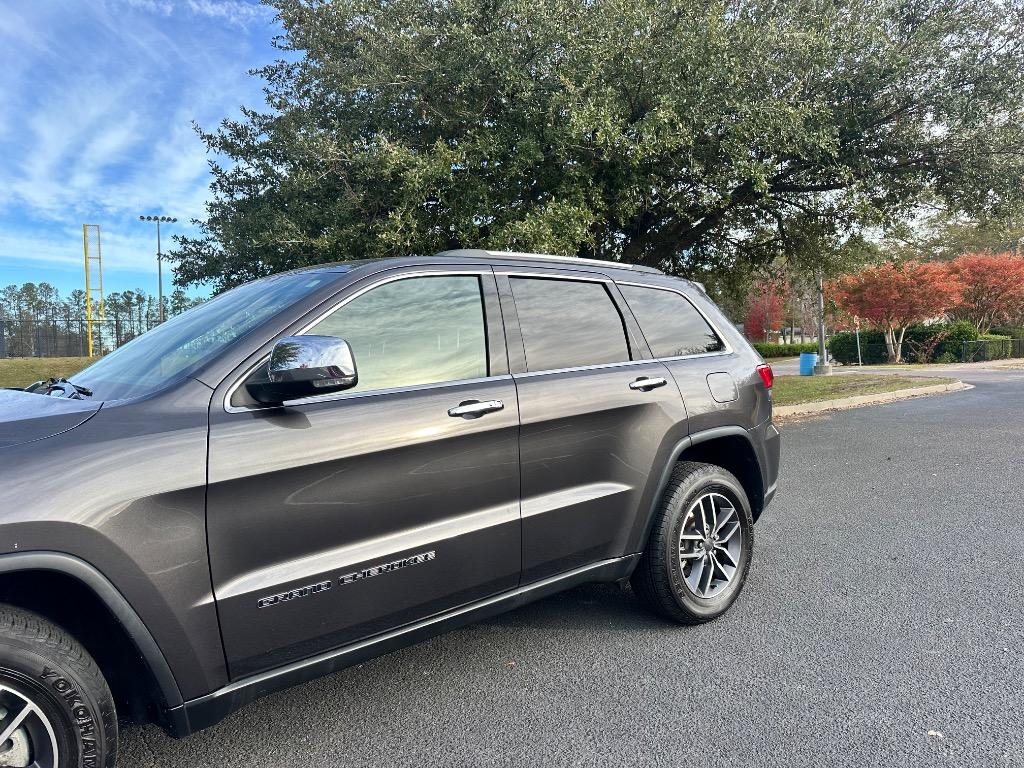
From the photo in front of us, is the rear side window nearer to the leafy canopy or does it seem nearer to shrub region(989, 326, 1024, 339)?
the leafy canopy

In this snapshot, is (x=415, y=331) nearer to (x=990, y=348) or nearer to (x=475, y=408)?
(x=475, y=408)

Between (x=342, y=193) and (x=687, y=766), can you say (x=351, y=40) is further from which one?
(x=687, y=766)

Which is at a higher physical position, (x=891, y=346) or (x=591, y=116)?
(x=591, y=116)

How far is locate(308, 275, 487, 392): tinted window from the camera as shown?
2.51 metres

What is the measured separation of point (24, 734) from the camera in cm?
181

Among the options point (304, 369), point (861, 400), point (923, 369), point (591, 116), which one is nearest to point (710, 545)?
point (304, 369)

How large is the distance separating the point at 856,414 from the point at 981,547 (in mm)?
7786

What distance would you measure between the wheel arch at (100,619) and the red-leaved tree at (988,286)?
124 ft

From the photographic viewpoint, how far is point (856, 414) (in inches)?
460

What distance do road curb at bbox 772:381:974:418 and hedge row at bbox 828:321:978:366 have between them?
1713cm

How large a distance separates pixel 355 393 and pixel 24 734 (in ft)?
4.26

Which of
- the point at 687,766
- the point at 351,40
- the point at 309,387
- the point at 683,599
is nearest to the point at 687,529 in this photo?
the point at 683,599

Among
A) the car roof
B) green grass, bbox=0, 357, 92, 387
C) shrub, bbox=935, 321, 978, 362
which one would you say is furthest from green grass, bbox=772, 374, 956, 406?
green grass, bbox=0, 357, 92, 387

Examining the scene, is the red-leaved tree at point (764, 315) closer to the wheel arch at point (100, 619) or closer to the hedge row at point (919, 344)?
the hedge row at point (919, 344)
